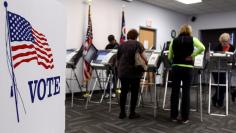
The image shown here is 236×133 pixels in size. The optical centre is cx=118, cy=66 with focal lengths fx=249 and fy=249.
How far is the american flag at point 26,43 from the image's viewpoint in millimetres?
545

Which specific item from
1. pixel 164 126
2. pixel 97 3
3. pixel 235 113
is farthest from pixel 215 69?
pixel 97 3

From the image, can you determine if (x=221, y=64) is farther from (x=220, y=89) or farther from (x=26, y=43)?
(x=26, y=43)

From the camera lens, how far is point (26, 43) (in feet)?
1.96

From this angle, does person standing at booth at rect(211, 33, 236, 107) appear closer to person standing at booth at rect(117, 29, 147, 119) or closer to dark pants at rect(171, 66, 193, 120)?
dark pants at rect(171, 66, 193, 120)

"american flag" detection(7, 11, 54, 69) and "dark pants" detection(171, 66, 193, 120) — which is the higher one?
"american flag" detection(7, 11, 54, 69)

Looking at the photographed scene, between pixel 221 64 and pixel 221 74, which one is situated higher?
pixel 221 64

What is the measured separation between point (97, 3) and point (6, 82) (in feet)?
19.7

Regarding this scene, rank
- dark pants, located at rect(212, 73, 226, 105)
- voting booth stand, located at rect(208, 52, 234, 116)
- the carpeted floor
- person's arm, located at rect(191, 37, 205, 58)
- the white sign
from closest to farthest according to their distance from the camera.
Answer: the white sign
the carpeted floor
person's arm, located at rect(191, 37, 205, 58)
voting booth stand, located at rect(208, 52, 234, 116)
dark pants, located at rect(212, 73, 226, 105)

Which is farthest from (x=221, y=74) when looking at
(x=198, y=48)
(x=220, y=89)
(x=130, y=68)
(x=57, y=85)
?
(x=57, y=85)

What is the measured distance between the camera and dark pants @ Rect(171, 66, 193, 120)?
3505 mm

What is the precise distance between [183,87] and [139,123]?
2.64 ft

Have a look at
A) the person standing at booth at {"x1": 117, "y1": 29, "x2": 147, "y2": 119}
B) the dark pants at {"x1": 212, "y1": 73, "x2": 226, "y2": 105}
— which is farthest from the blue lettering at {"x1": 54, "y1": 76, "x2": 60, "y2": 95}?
the dark pants at {"x1": 212, "y1": 73, "x2": 226, "y2": 105}

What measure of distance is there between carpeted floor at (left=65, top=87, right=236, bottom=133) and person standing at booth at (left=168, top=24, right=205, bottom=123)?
0.27 m

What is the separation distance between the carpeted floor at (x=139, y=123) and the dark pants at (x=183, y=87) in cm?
20
